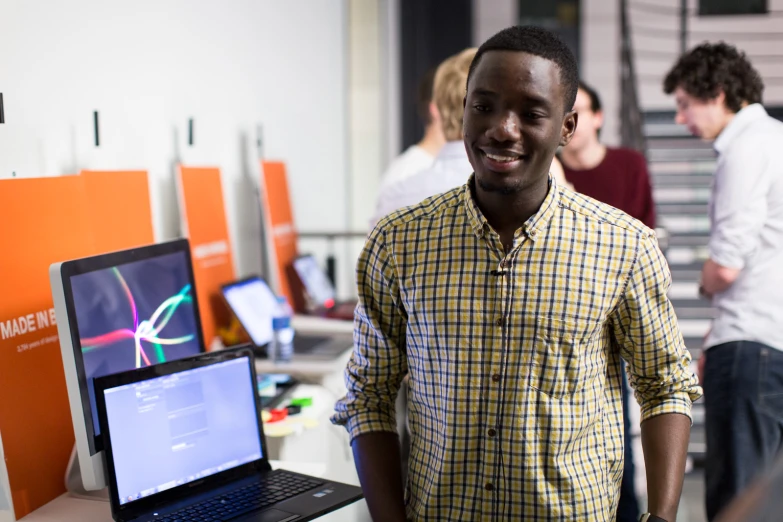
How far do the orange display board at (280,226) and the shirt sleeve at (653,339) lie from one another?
236 cm

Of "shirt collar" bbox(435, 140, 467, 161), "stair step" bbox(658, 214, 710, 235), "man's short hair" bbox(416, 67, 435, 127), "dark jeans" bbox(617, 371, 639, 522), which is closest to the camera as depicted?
"shirt collar" bbox(435, 140, 467, 161)

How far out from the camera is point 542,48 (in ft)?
4.23

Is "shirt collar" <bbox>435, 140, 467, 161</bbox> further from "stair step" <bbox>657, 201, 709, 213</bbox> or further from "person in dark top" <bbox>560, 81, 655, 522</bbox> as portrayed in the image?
"stair step" <bbox>657, 201, 709, 213</bbox>

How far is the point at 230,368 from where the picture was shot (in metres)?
1.80

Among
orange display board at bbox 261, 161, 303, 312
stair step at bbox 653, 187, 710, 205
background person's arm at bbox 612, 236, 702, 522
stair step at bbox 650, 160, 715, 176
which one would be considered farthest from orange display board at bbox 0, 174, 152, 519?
stair step at bbox 653, 187, 710, 205

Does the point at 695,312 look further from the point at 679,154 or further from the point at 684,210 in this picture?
the point at 679,154

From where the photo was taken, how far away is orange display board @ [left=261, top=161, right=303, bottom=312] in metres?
3.59

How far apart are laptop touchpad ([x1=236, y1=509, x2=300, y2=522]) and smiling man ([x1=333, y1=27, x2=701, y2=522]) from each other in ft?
0.75

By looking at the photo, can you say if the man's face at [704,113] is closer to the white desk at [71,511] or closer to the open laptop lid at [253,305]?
the open laptop lid at [253,305]

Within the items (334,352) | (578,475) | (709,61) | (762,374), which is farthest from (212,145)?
(578,475)

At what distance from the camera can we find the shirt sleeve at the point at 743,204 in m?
2.56

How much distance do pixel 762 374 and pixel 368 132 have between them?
330cm

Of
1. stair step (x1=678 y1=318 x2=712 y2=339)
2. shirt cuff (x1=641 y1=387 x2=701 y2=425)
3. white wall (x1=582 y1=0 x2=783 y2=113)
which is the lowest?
stair step (x1=678 y1=318 x2=712 y2=339)

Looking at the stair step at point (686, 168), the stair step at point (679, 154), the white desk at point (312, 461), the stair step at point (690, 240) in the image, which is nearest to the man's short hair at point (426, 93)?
the white desk at point (312, 461)
